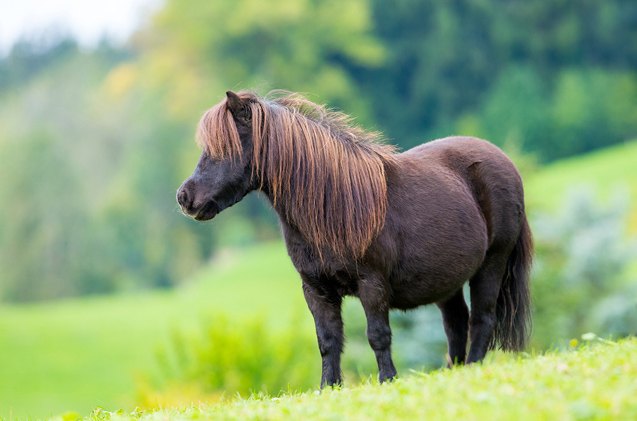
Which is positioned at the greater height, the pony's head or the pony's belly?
the pony's head

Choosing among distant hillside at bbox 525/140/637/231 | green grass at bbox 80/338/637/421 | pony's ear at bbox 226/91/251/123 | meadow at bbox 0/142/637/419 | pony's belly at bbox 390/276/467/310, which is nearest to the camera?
green grass at bbox 80/338/637/421

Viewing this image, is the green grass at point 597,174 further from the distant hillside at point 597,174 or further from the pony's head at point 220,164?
the pony's head at point 220,164

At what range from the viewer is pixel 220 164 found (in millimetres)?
6633

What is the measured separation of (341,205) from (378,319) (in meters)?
0.86

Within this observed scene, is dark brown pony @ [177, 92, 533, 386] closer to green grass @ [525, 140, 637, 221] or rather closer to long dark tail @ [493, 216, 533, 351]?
long dark tail @ [493, 216, 533, 351]

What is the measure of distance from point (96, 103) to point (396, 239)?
219 ft

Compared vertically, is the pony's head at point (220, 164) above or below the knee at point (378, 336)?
above

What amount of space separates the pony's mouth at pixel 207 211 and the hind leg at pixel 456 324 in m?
2.39

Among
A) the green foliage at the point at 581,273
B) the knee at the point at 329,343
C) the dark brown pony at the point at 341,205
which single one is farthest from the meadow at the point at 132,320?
the knee at the point at 329,343

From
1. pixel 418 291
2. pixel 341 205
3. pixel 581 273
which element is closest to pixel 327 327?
pixel 418 291

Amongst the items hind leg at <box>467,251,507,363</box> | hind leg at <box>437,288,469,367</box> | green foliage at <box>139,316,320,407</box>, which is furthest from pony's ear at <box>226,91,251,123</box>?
green foliage at <box>139,316,320,407</box>

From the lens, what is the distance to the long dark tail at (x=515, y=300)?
797 centimetres

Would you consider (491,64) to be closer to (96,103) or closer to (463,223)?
(96,103)

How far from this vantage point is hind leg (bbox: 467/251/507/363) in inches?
297
